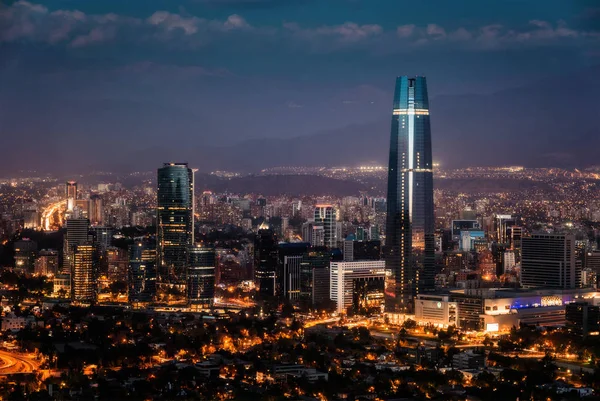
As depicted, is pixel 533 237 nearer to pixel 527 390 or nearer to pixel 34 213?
pixel 527 390

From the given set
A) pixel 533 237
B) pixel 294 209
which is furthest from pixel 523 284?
pixel 294 209

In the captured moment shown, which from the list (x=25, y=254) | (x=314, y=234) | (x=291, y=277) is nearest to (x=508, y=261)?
(x=314, y=234)

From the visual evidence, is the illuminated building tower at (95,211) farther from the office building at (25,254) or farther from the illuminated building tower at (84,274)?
the illuminated building tower at (84,274)

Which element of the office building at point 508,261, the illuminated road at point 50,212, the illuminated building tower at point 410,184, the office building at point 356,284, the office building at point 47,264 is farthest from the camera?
the illuminated road at point 50,212

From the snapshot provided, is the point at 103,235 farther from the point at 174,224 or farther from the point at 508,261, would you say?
the point at 508,261

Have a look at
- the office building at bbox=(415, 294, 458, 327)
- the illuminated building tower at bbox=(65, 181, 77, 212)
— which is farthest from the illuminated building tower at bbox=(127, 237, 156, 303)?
the office building at bbox=(415, 294, 458, 327)

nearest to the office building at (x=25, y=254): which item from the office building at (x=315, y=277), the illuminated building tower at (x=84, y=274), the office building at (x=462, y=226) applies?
the illuminated building tower at (x=84, y=274)

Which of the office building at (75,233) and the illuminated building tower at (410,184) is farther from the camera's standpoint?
the office building at (75,233)
